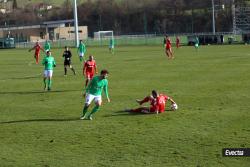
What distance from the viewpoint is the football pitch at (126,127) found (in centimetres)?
1225

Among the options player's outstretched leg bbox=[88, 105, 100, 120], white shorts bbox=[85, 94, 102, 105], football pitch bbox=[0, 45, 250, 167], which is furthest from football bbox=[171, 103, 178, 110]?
white shorts bbox=[85, 94, 102, 105]

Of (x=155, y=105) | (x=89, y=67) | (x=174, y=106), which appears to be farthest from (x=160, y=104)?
(x=89, y=67)

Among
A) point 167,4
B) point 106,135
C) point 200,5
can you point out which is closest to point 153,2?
point 167,4

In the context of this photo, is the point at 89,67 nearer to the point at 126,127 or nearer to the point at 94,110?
the point at 94,110

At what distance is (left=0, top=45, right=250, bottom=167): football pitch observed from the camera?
12250 mm

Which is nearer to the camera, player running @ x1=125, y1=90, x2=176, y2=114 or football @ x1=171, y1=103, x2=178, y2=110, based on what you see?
player running @ x1=125, y1=90, x2=176, y2=114

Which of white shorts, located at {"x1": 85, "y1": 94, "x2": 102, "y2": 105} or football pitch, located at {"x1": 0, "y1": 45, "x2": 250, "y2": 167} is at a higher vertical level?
white shorts, located at {"x1": 85, "y1": 94, "x2": 102, "y2": 105}

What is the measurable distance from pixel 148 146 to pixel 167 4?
131802mm

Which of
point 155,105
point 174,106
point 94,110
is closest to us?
A: point 94,110

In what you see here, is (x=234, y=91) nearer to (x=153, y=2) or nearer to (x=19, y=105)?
(x=19, y=105)

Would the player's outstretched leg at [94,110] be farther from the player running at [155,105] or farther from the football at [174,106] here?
the football at [174,106]

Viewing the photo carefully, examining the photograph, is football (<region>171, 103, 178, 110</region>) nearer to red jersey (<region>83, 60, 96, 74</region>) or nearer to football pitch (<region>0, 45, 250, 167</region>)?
football pitch (<region>0, 45, 250, 167</region>)

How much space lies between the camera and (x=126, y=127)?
51.6 ft

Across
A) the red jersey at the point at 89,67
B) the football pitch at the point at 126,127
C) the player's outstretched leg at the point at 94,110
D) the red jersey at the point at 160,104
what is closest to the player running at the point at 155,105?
the red jersey at the point at 160,104
